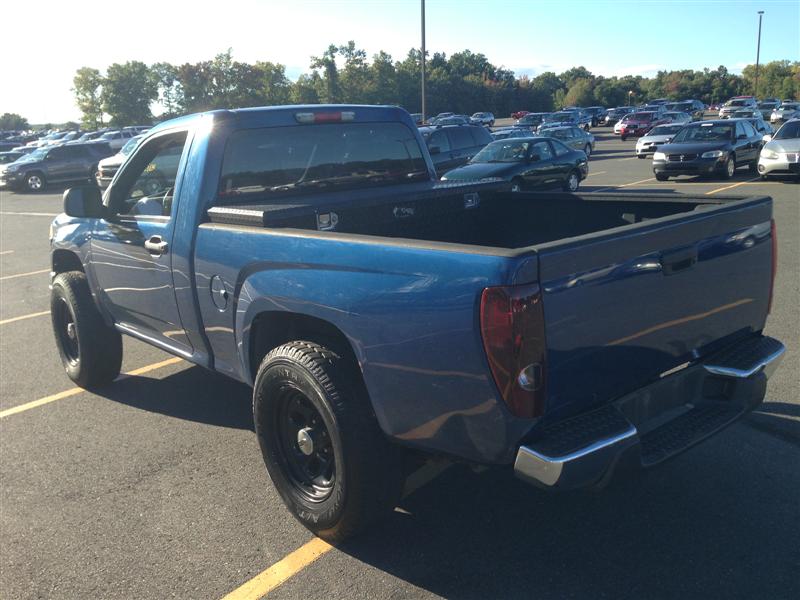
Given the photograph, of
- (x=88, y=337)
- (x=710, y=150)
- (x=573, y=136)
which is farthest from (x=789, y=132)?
(x=88, y=337)

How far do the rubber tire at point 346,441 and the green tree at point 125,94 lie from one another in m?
87.2

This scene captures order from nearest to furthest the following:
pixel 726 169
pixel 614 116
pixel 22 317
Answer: pixel 22 317 < pixel 726 169 < pixel 614 116

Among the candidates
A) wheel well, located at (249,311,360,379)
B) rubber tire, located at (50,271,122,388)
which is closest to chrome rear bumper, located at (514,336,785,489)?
wheel well, located at (249,311,360,379)

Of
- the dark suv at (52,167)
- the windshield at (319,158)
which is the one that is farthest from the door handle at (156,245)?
the dark suv at (52,167)

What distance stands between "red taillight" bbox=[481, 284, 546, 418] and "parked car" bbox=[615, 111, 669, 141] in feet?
138

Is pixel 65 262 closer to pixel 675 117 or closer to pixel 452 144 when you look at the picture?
pixel 452 144

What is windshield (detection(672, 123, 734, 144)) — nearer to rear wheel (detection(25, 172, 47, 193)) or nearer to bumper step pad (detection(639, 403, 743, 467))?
bumper step pad (detection(639, 403, 743, 467))

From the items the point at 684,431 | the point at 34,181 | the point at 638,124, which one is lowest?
the point at 34,181

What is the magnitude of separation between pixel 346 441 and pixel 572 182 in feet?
49.7

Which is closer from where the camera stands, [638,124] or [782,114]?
[638,124]

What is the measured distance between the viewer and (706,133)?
739 inches

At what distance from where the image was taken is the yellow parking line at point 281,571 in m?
3.01

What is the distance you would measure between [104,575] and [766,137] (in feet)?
73.2

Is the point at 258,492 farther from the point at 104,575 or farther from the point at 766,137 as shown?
the point at 766,137
